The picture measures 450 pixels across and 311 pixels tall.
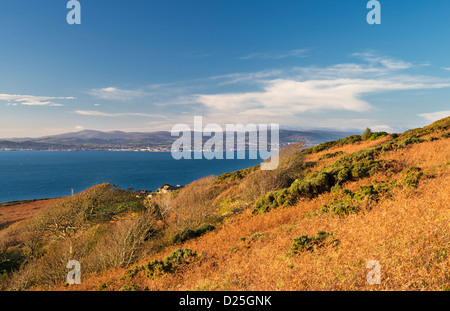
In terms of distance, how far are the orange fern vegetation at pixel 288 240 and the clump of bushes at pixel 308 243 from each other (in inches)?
→ 1.6

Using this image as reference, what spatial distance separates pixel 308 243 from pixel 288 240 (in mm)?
1105

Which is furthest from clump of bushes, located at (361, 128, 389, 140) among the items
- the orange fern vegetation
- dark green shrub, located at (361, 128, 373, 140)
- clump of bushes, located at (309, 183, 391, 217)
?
clump of bushes, located at (309, 183, 391, 217)

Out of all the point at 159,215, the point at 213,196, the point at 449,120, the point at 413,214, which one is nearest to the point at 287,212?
the point at 413,214

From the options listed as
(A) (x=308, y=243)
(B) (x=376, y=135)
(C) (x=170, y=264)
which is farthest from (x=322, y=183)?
(B) (x=376, y=135)

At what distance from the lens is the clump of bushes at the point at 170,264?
7.83 m

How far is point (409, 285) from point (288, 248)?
11.7ft

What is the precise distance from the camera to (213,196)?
26.4 metres

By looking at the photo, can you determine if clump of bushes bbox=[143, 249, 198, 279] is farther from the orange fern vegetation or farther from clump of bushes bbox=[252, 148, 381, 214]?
clump of bushes bbox=[252, 148, 381, 214]

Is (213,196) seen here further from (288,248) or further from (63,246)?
(288,248)

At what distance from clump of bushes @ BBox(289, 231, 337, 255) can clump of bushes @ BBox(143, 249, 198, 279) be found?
13.5 feet

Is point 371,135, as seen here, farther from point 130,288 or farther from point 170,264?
point 130,288

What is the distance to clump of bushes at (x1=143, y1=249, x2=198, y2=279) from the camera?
783cm

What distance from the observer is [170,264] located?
8.17 m

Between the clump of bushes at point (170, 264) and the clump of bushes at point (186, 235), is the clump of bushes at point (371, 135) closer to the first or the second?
the clump of bushes at point (186, 235)
